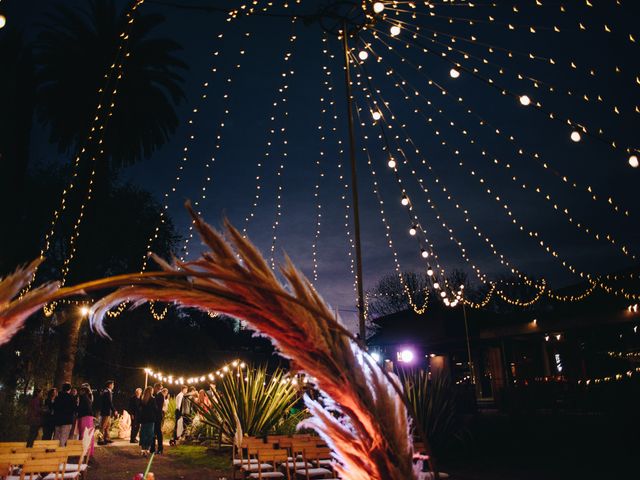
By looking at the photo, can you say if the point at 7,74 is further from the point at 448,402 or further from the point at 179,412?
the point at 448,402

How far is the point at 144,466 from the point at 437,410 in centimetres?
700

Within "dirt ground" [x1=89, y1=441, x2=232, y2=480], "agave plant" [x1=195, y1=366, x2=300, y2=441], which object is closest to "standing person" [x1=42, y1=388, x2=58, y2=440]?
"dirt ground" [x1=89, y1=441, x2=232, y2=480]

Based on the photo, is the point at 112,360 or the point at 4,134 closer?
the point at 4,134

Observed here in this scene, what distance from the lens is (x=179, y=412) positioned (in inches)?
596

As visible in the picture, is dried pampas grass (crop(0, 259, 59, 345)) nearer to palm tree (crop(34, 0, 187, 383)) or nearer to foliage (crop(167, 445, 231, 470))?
foliage (crop(167, 445, 231, 470))

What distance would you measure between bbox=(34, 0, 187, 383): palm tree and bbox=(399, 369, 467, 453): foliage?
11.6 m

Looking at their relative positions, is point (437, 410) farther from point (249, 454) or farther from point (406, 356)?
point (406, 356)

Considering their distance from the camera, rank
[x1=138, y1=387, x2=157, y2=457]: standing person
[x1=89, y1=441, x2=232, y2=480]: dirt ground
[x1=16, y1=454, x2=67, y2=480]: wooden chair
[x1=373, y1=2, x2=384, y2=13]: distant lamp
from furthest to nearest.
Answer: [x1=138, y1=387, x2=157, y2=457]: standing person
[x1=89, y1=441, x2=232, y2=480]: dirt ground
[x1=373, y1=2, x2=384, y2=13]: distant lamp
[x1=16, y1=454, x2=67, y2=480]: wooden chair

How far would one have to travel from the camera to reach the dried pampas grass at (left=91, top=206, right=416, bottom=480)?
1232 mm

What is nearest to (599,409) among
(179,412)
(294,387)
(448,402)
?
(448,402)

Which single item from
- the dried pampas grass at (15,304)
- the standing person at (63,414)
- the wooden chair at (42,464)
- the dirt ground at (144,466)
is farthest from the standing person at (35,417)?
the dried pampas grass at (15,304)

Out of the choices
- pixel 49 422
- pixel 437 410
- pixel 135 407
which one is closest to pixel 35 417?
pixel 49 422

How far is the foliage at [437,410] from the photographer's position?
405 inches

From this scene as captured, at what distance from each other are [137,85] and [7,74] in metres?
3.89
